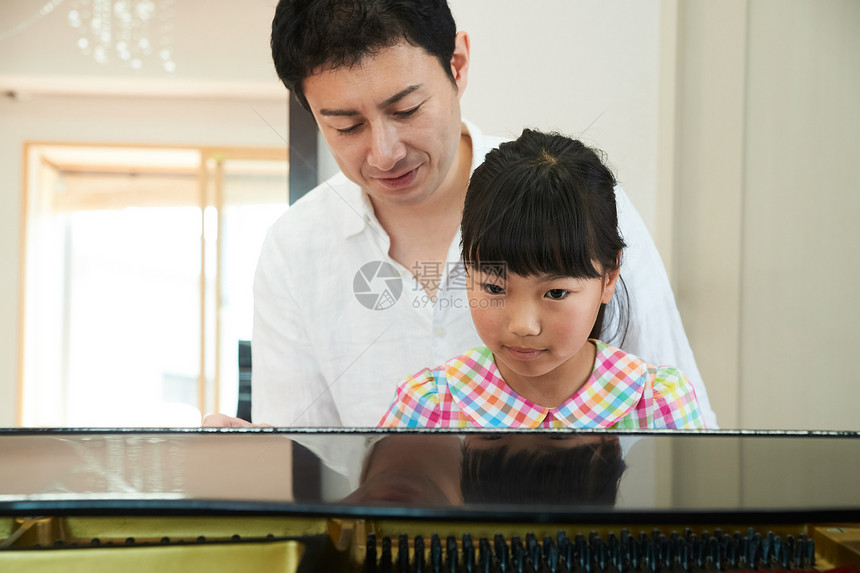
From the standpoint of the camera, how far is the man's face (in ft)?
3.95

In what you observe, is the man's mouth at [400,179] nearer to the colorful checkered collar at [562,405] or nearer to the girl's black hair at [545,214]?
the girl's black hair at [545,214]

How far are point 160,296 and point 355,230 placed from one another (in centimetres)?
38

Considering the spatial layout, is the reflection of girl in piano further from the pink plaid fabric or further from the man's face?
the man's face

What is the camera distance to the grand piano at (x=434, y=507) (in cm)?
60

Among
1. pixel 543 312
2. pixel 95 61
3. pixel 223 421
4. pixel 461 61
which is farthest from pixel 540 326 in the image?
pixel 95 61

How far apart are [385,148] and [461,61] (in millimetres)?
201

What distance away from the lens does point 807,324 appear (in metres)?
1.36

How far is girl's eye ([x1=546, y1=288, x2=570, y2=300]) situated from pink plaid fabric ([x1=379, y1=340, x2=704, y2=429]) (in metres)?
0.14

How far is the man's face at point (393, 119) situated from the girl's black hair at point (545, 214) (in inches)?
4.4

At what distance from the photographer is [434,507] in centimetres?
58

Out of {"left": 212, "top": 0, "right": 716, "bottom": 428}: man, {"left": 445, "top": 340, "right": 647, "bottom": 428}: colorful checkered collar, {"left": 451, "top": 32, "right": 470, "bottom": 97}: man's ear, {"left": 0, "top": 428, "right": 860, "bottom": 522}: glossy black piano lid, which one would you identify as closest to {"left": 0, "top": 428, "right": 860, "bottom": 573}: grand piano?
{"left": 0, "top": 428, "right": 860, "bottom": 522}: glossy black piano lid

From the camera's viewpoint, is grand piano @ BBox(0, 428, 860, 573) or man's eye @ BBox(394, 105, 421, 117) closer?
grand piano @ BBox(0, 428, 860, 573)

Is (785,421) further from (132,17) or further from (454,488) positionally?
(132,17)

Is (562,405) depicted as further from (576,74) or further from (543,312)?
(576,74)
